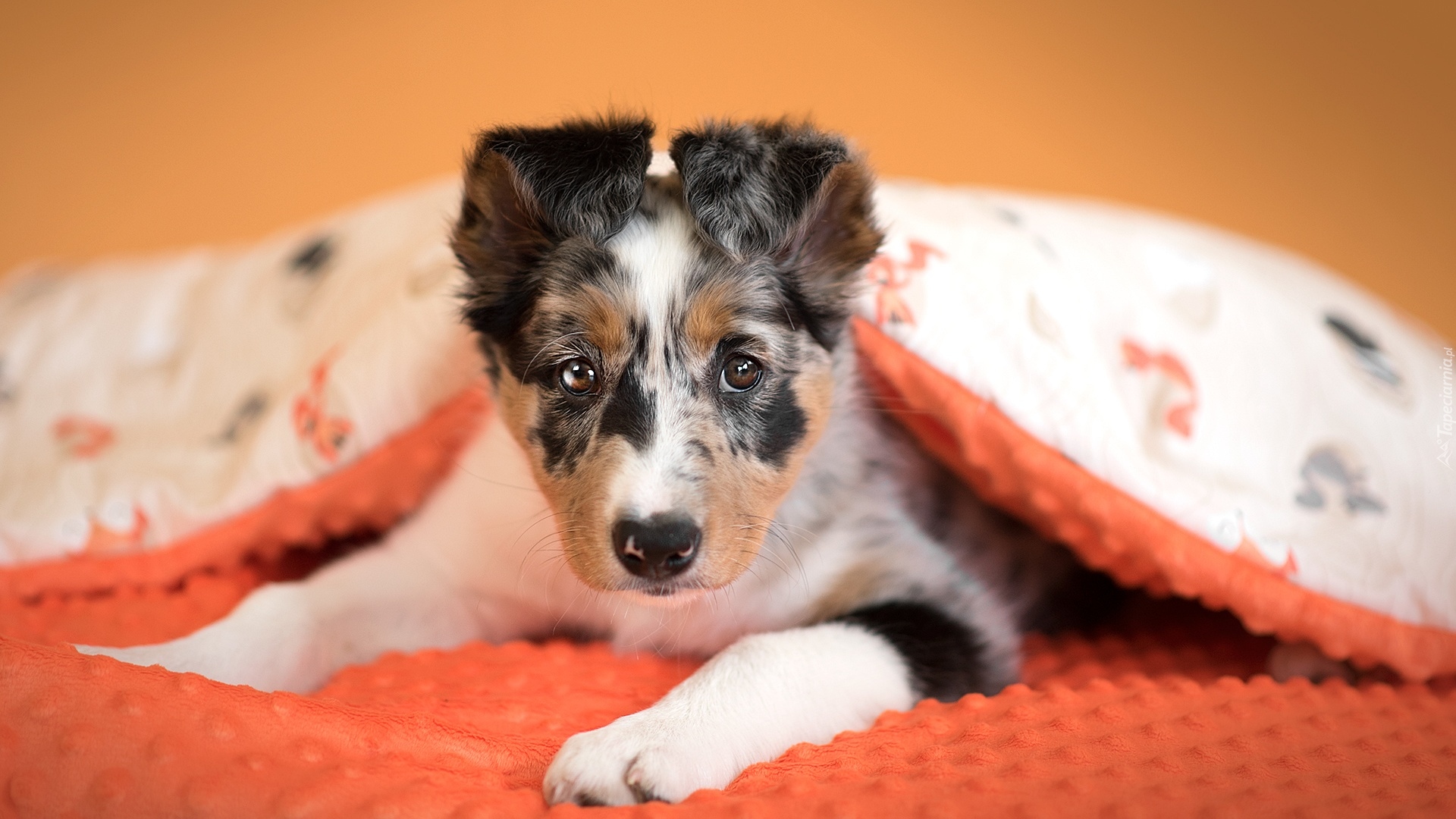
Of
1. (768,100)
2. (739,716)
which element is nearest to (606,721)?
(739,716)

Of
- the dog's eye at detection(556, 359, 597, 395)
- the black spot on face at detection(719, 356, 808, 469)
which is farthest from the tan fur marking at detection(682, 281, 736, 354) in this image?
the dog's eye at detection(556, 359, 597, 395)

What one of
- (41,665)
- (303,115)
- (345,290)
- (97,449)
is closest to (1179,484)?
(41,665)

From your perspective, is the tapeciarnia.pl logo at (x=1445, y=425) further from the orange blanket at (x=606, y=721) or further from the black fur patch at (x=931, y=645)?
the black fur patch at (x=931, y=645)

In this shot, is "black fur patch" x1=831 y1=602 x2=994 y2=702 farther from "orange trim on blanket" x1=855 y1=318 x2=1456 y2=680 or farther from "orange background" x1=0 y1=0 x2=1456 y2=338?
"orange background" x1=0 y1=0 x2=1456 y2=338

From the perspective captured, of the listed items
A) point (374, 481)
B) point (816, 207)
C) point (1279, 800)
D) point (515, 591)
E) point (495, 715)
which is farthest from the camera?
point (374, 481)

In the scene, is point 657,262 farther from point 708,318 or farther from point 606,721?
point 606,721

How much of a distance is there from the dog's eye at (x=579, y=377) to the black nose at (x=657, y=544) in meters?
0.42

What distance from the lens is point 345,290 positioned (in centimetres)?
338

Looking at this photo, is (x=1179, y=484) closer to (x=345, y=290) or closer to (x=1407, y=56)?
(x=345, y=290)

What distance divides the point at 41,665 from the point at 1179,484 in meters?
2.36

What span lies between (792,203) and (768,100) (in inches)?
144

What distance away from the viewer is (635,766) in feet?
5.61

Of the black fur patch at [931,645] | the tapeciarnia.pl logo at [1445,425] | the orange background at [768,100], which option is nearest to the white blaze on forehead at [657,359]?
the black fur patch at [931,645]

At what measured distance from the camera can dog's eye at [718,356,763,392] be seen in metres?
2.19
